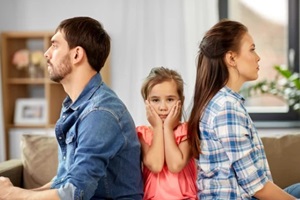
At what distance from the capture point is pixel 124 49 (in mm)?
4402

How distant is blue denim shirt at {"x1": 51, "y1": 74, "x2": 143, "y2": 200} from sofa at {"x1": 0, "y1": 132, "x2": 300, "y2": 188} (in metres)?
0.79

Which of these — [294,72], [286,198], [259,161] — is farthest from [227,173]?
[294,72]

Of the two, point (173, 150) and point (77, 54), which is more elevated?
point (77, 54)

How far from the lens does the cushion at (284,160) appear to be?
2590mm

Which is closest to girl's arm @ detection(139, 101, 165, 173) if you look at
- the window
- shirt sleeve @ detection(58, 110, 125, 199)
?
shirt sleeve @ detection(58, 110, 125, 199)

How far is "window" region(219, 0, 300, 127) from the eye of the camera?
4.34 m

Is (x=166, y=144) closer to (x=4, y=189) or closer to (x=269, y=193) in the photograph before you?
(x=269, y=193)

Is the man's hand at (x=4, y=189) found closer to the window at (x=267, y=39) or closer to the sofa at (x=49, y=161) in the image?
the sofa at (x=49, y=161)

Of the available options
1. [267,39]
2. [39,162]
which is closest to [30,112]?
[39,162]

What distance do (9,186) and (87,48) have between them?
20.8 inches

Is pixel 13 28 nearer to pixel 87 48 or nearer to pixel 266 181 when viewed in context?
pixel 87 48

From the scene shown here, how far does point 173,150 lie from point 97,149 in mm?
383

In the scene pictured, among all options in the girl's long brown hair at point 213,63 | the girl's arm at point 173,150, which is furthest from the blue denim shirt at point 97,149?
the girl's long brown hair at point 213,63

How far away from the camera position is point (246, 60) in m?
1.92
